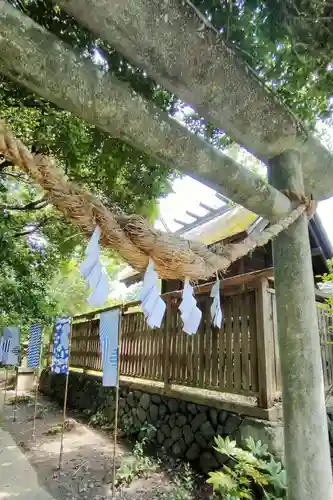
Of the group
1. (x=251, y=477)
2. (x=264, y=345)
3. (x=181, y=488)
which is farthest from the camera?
(x=264, y=345)

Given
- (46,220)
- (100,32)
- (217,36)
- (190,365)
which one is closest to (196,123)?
(217,36)

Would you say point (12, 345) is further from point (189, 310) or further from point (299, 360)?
point (299, 360)

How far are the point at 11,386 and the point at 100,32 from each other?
14446 millimetres

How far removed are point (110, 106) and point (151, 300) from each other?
2.91 ft

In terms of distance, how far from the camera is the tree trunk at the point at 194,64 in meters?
1.27

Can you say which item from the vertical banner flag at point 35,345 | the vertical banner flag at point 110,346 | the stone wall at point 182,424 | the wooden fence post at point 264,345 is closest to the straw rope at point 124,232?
the wooden fence post at point 264,345

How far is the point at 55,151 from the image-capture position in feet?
15.2

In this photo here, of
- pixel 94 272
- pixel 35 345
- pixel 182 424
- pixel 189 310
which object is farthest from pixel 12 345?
pixel 94 272

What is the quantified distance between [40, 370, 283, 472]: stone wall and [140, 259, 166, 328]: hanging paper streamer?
2.75 meters

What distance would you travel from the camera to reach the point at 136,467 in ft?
14.4

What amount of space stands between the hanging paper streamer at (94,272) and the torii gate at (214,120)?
519 mm

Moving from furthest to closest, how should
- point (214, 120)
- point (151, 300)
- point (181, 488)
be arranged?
1. point (181, 488)
2. point (214, 120)
3. point (151, 300)

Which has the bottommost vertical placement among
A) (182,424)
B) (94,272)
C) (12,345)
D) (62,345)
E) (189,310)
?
(182,424)

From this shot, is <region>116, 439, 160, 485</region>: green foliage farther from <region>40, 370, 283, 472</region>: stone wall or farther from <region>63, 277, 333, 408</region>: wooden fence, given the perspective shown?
<region>63, 277, 333, 408</region>: wooden fence
